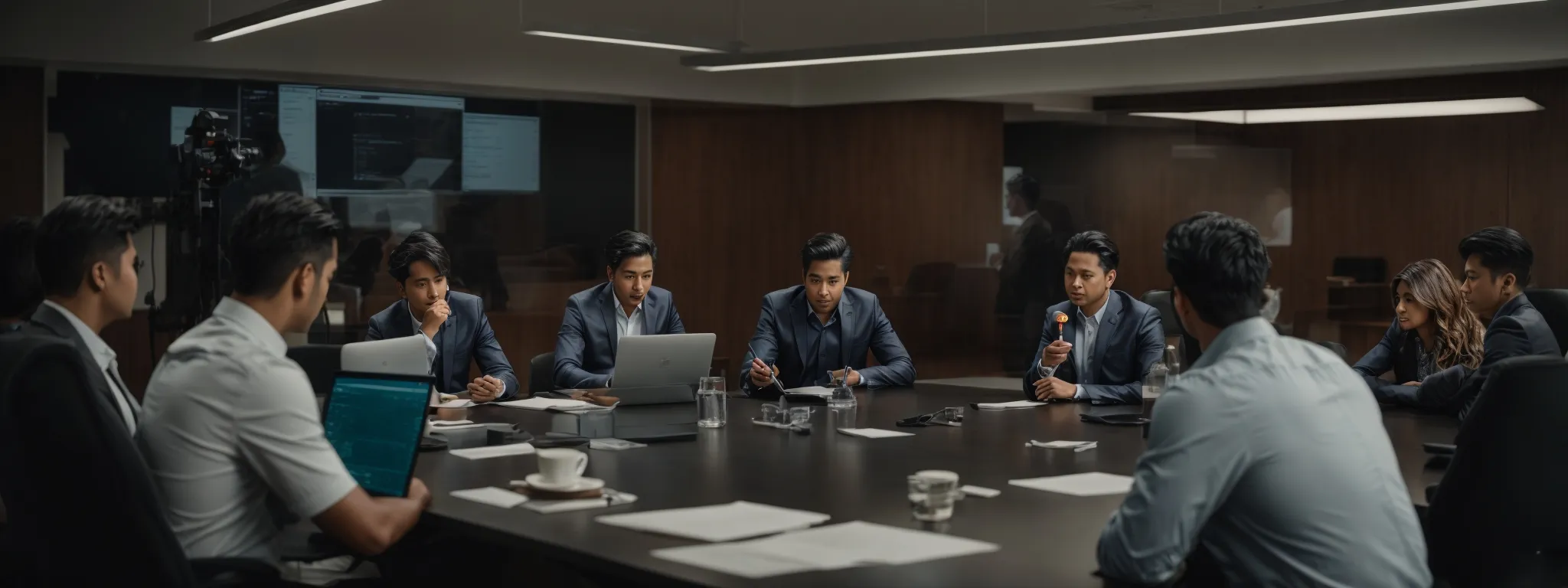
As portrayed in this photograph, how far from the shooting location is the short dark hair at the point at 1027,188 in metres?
9.12

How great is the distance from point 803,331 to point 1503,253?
259 centimetres

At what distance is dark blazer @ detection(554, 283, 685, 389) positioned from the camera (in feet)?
19.1

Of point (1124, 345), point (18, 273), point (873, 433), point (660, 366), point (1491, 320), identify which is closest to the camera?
point (18, 273)

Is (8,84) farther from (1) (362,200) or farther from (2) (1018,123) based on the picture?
(2) (1018,123)

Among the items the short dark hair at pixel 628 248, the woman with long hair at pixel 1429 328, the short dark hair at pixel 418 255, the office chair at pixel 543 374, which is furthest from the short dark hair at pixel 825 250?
the woman with long hair at pixel 1429 328

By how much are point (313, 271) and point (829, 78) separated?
7012mm

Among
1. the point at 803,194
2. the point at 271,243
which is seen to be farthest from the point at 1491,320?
the point at 803,194

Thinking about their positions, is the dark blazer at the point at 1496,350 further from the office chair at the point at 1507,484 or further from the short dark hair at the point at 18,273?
the short dark hair at the point at 18,273

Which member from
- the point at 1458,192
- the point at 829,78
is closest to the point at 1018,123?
the point at 829,78

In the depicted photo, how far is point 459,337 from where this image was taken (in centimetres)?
552

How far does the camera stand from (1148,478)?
95.2 inches

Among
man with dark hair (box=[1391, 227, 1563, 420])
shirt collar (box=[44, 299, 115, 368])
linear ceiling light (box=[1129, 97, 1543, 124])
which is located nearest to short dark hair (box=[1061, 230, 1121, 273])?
man with dark hair (box=[1391, 227, 1563, 420])

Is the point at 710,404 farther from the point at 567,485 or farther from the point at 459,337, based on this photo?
the point at 459,337

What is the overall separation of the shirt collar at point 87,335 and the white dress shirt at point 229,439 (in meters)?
0.39
